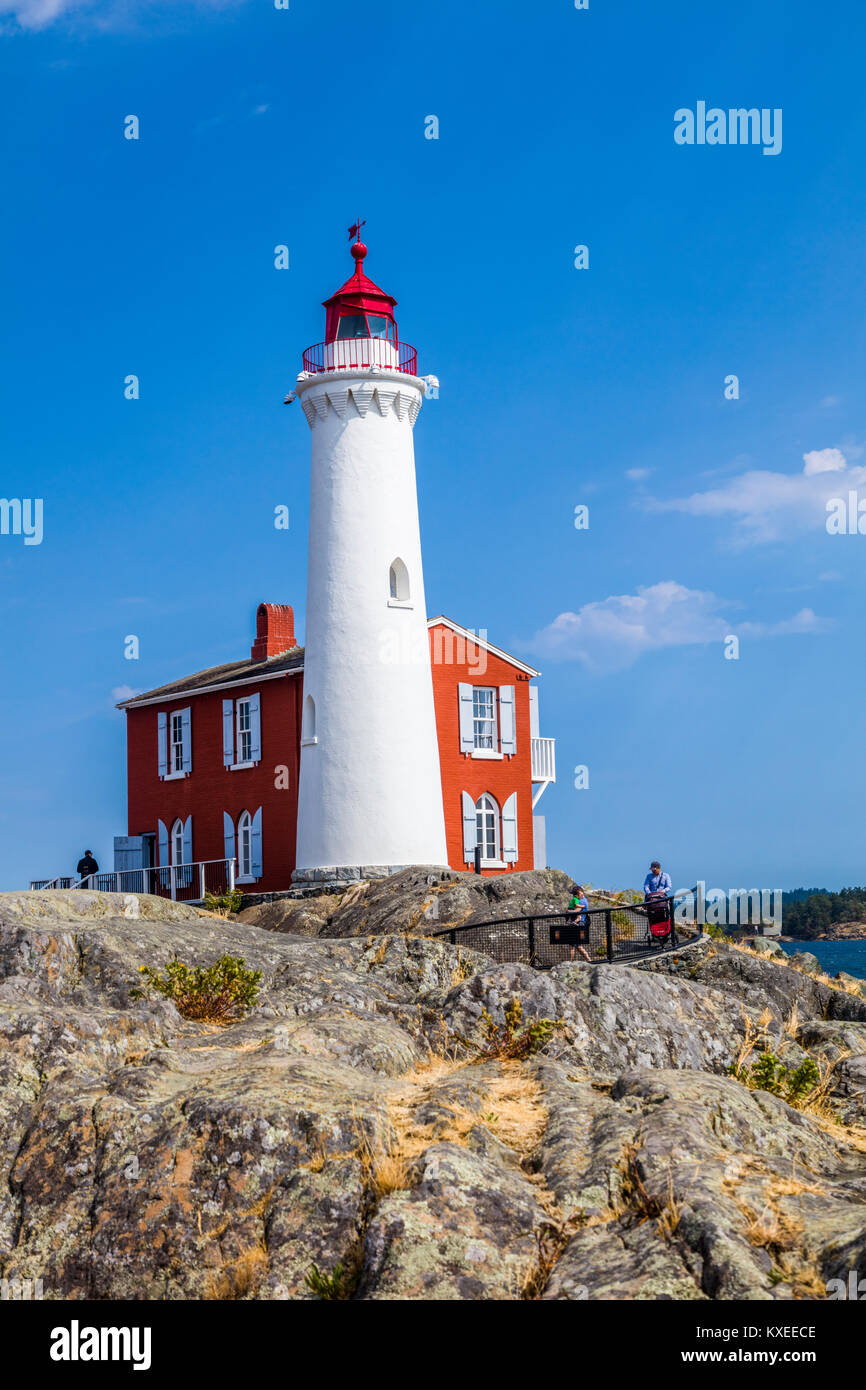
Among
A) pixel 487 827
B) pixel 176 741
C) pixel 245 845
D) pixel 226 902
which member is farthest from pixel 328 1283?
pixel 176 741

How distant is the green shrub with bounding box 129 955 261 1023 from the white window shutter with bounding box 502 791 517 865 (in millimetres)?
21007

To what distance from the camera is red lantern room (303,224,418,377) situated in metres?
29.7

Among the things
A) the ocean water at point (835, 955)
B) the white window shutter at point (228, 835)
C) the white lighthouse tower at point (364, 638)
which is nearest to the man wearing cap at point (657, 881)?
the white lighthouse tower at point (364, 638)

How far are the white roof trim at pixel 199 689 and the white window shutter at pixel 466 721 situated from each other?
14.1ft

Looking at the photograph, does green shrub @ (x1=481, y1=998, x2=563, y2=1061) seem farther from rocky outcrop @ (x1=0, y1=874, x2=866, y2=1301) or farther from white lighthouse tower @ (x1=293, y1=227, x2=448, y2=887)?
white lighthouse tower @ (x1=293, y1=227, x2=448, y2=887)

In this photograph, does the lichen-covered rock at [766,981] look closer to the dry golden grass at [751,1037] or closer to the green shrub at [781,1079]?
the dry golden grass at [751,1037]

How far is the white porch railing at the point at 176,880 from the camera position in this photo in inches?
1305

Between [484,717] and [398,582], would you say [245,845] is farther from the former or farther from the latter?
[398,582]

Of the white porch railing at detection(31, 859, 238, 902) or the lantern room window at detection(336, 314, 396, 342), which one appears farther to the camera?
the white porch railing at detection(31, 859, 238, 902)

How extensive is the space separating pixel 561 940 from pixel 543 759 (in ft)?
49.6

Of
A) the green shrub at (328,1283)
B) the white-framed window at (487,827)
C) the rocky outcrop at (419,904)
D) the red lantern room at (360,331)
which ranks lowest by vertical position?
the green shrub at (328,1283)

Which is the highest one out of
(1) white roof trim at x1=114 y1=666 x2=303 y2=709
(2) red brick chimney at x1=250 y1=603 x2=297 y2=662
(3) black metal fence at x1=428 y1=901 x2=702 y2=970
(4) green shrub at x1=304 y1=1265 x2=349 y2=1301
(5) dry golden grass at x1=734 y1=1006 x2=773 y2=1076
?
(2) red brick chimney at x1=250 y1=603 x2=297 y2=662

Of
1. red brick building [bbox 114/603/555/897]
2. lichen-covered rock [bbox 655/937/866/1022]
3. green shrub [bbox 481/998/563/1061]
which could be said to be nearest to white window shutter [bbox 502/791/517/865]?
red brick building [bbox 114/603/555/897]
